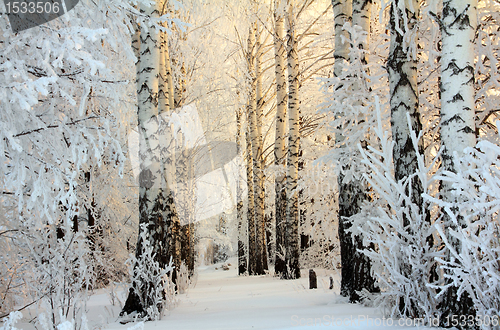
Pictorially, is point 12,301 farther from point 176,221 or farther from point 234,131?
point 234,131

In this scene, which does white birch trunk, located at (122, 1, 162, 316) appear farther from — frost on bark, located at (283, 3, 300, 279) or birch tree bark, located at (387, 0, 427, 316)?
frost on bark, located at (283, 3, 300, 279)

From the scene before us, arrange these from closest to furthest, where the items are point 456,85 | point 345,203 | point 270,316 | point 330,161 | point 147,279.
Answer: point 456,85 < point 270,316 < point 147,279 < point 345,203 < point 330,161

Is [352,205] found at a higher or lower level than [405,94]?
lower

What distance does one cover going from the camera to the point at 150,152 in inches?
204

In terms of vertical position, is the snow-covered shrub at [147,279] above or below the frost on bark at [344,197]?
below

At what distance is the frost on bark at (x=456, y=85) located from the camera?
3.07m

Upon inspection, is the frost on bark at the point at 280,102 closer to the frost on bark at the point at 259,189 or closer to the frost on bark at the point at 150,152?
the frost on bark at the point at 259,189

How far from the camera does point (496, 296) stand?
2.55m

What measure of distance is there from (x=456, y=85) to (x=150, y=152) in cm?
378

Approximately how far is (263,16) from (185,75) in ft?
11.4
